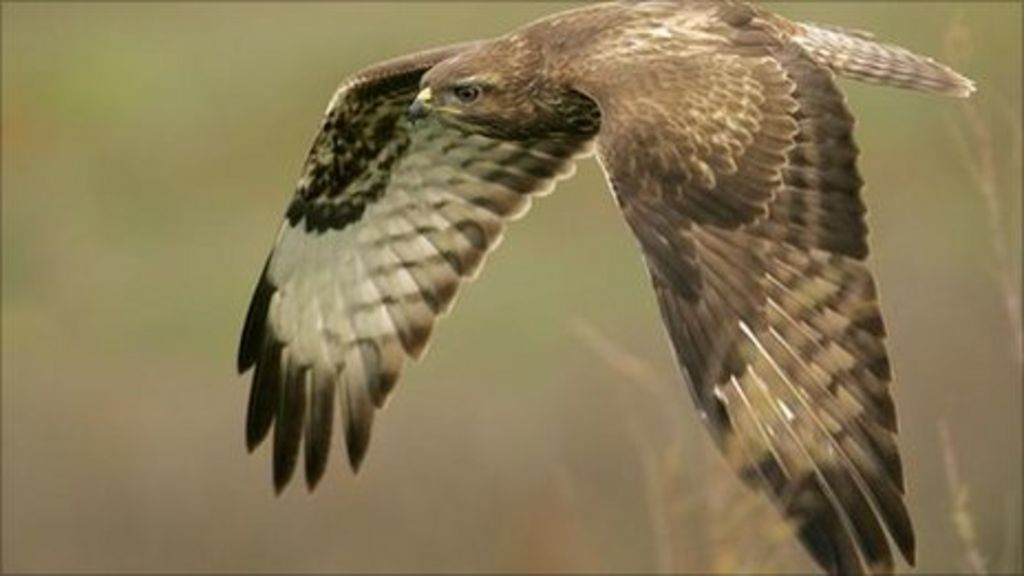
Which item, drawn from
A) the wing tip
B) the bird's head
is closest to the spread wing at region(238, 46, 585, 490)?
the wing tip

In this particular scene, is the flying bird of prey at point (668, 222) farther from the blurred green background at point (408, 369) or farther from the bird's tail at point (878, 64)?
the blurred green background at point (408, 369)

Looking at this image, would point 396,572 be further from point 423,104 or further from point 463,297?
point 423,104

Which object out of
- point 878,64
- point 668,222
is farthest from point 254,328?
point 668,222

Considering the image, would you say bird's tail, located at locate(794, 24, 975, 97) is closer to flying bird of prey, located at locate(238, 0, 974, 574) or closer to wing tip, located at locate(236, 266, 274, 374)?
flying bird of prey, located at locate(238, 0, 974, 574)

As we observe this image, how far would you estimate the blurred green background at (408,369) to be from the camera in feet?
59.2

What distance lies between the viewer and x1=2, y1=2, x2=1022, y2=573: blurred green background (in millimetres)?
18047

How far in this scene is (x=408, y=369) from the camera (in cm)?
1903

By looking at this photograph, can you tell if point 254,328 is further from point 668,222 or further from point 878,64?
point 668,222

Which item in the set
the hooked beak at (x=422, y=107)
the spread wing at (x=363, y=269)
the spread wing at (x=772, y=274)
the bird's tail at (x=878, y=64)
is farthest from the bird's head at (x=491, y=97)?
the spread wing at (x=363, y=269)

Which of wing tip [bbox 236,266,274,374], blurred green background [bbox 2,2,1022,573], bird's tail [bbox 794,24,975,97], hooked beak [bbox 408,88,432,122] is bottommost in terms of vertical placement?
blurred green background [bbox 2,2,1022,573]

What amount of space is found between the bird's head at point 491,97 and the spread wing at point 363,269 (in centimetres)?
86

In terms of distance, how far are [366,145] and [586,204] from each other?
5.47 metres

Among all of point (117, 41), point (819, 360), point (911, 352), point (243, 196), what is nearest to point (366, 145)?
point (819, 360)

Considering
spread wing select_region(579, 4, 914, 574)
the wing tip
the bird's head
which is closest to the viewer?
spread wing select_region(579, 4, 914, 574)
